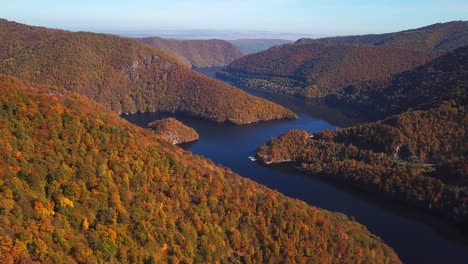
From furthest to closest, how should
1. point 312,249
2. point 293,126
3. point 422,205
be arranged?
point 293,126 < point 422,205 < point 312,249

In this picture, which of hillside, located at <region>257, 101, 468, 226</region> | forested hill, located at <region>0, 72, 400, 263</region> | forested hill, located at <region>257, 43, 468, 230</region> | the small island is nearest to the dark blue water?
hillside, located at <region>257, 101, 468, 226</region>

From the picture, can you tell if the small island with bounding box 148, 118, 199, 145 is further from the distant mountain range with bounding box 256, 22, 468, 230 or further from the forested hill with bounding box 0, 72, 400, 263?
the forested hill with bounding box 0, 72, 400, 263

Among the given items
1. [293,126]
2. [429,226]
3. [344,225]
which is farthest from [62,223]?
[293,126]

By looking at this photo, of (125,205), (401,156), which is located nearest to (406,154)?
(401,156)

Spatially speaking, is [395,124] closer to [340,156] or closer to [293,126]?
[340,156]

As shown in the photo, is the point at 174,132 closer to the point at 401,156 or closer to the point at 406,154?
the point at 401,156

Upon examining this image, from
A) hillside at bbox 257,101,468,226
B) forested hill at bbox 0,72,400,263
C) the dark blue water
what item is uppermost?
forested hill at bbox 0,72,400,263
